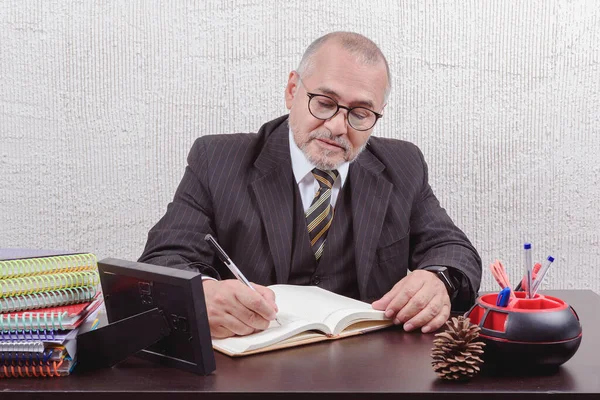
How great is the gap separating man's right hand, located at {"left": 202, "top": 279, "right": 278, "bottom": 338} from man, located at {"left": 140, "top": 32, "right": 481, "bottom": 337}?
1.46 feet

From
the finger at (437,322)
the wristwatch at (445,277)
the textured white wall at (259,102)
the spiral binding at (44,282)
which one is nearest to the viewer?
the spiral binding at (44,282)

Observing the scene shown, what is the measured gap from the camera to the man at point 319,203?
1.87 m

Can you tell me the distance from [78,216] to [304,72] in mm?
1098

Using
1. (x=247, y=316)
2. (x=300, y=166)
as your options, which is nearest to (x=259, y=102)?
(x=300, y=166)

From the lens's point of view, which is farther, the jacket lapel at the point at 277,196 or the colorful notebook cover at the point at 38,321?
the jacket lapel at the point at 277,196

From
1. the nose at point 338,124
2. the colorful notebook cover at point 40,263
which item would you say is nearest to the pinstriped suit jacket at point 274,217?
the nose at point 338,124

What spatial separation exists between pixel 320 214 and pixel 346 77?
0.39 m

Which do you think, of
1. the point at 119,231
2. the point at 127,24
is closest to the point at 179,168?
the point at 119,231

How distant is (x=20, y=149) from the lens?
2.52 metres

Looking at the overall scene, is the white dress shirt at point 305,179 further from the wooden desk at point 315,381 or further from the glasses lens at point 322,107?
the wooden desk at point 315,381

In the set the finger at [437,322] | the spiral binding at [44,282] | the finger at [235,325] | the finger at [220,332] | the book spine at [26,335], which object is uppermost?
the spiral binding at [44,282]

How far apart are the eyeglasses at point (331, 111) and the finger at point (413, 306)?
598mm

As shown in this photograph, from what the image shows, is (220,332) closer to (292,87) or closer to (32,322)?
(32,322)

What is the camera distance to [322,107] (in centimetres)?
188
